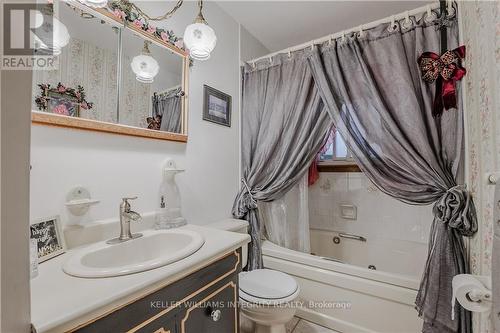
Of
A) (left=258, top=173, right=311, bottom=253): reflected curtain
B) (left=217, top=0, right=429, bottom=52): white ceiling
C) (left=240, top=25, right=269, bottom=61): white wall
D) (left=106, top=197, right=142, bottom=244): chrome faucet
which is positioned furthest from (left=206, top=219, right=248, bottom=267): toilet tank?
(left=217, top=0, right=429, bottom=52): white ceiling

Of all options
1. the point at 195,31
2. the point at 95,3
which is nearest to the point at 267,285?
the point at 195,31

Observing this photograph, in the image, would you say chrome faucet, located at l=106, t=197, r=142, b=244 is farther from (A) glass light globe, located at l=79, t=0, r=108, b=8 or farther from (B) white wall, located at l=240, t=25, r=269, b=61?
(B) white wall, located at l=240, t=25, r=269, b=61

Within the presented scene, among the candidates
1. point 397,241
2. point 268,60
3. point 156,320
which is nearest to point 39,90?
point 156,320

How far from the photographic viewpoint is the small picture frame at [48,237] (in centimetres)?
80

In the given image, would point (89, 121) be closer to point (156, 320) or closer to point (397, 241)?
point (156, 320)

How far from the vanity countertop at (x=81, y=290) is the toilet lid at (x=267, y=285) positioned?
61cm

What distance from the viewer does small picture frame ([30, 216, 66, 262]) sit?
80cm

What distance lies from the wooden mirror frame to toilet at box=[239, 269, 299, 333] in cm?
103

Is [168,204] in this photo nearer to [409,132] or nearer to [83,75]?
[83,75]

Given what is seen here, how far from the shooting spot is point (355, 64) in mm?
1532

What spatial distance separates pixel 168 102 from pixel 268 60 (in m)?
1.01

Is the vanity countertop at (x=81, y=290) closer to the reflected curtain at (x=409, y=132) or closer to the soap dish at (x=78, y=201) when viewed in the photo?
the soap dish at (x=78, y=201)

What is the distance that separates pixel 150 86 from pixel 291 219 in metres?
1.46

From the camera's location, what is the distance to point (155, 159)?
131 centimetres
